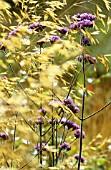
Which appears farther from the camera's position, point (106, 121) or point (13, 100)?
point (106, 121)

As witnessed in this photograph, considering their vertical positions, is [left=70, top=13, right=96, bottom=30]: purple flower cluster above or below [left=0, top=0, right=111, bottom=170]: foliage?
above

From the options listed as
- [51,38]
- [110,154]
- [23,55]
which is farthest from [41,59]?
[110,154]

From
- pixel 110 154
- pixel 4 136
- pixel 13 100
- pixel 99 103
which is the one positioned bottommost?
pixel 110 154

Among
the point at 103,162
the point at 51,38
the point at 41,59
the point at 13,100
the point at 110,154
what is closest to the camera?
the point at 13,100

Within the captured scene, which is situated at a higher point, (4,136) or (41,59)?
(41,59)

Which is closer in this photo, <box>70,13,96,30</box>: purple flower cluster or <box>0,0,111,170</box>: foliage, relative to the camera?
<box>0,0,111,170</box>: foliage

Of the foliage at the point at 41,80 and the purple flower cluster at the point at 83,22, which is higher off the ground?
the purple flower cluster at the point at 83,22

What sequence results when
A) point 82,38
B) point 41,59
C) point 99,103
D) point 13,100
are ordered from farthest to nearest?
point 99,103 → point 82,38 → point 41,59 → point 13,100

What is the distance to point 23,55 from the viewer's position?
3.36ft

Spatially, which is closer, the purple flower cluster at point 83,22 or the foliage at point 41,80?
the foliage at point 41,80

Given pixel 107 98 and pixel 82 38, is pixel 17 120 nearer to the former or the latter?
pixel 82 38

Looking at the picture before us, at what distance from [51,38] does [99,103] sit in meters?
1.92

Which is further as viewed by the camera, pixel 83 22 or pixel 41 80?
pixel 83 22

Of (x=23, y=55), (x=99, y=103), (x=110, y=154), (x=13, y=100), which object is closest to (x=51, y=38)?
(x=23, y=55)
